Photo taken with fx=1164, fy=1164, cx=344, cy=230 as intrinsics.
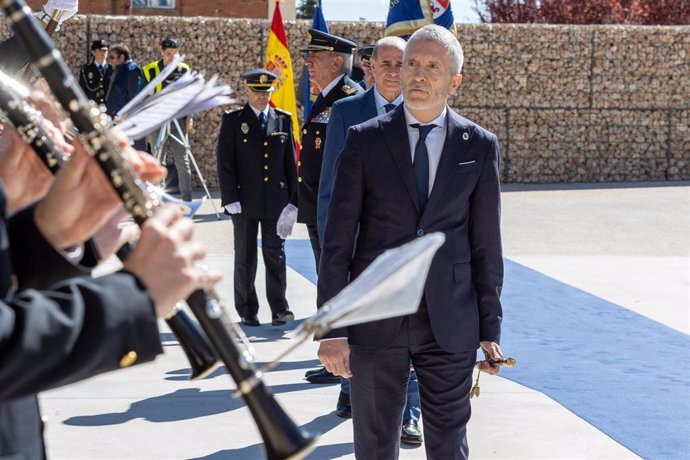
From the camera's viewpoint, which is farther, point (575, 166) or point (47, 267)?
point (575, 166)

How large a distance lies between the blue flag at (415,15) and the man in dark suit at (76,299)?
5805 millimetres

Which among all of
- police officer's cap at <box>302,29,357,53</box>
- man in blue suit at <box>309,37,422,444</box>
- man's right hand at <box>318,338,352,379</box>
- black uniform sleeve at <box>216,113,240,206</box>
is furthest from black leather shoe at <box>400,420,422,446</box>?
black uniform sleeve at <box>216,113,240,206</box>

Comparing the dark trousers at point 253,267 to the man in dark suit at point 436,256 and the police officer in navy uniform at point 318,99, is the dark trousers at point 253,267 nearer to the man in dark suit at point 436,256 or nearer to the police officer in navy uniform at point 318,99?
the police officer in navy uniform at point 318,99

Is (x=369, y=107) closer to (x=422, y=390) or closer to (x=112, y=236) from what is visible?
(x=422, y=390)

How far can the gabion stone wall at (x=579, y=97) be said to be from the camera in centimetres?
1816

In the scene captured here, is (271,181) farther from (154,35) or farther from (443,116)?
(154,35)

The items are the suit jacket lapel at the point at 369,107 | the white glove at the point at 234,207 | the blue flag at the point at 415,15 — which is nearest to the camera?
the suit jacket lapel at the point at 369,107

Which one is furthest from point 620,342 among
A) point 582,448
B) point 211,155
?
point 211,155

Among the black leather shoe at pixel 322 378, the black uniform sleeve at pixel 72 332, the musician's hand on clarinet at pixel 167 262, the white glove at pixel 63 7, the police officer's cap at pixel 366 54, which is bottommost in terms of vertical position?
the black leather shoe at pixel 322 378

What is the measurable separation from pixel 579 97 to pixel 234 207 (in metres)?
11.3

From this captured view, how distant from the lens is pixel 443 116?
161 inches

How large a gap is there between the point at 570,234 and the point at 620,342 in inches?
210

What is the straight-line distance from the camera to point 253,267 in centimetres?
831

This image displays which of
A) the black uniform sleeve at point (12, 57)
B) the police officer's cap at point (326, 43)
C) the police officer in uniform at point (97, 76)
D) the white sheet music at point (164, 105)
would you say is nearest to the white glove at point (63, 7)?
the black uniform sleeve at point (12, 57)
